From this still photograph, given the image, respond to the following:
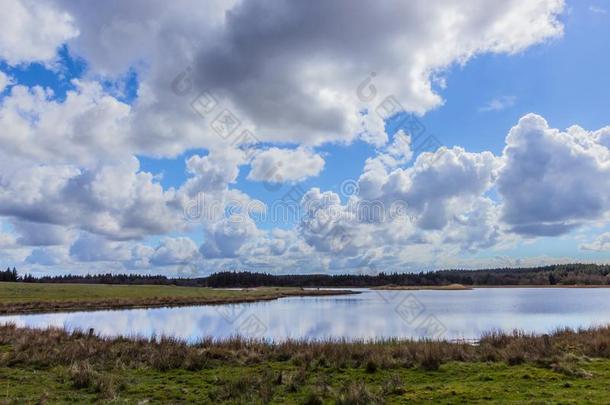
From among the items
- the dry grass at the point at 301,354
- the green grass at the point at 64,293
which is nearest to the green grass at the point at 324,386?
the dry grass at the point at 301,354

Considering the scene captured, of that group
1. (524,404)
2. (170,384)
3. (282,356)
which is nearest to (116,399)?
(170,384)

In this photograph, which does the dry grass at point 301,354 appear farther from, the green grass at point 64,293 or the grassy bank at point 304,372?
the green grass at point 64,293

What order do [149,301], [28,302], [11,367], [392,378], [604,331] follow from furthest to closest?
[149,301], [28,302], [604,331], [11,367], [392,378]

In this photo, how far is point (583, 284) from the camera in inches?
6934

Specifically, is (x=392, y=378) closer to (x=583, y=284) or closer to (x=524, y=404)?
(x=524, y=404)

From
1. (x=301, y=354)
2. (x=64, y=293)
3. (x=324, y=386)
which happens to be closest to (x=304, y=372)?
(x=324, y=386)

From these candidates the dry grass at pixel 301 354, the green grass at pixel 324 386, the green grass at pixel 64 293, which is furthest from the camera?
the green grass at pixel 64 293

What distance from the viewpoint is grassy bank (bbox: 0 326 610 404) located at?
12102mm

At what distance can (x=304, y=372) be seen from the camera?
603 inches

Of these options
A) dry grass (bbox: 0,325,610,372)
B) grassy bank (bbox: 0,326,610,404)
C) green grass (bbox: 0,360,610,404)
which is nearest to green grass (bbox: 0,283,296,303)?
dry grass (bbox: 0,325,610,372)

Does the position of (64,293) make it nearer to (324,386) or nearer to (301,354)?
(301,354)

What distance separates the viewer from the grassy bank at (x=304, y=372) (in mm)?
12102

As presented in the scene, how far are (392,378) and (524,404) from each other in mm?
4162

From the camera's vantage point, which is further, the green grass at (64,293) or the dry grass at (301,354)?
the green grass at (64,293)
